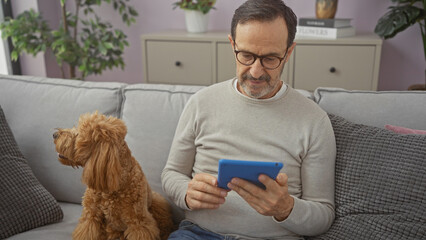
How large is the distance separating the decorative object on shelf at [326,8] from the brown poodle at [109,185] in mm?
1765

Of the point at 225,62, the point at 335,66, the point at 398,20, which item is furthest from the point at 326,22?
the point at 225,62

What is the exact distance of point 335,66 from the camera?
2439 millimetres

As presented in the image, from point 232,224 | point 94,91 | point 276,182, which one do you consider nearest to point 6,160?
point 94,91

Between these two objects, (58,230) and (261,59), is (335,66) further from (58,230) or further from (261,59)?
(58,230)

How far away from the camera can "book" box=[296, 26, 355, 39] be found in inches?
94.7

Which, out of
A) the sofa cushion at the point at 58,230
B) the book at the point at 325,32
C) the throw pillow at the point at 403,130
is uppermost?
the book at the point at 325,32

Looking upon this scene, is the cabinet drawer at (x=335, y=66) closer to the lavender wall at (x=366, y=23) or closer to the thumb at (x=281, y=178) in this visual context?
the lavender wall at (x=366, y=23)

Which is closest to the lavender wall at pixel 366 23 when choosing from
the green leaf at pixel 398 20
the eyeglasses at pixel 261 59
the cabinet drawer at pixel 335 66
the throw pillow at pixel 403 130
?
the green leaf at pixel 398 20

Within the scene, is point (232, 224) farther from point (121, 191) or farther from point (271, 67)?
point (271, 67)

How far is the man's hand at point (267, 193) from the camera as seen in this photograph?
0.94m

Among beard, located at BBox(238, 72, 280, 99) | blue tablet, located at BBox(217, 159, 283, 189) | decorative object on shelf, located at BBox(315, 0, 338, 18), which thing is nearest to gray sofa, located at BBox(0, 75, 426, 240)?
beard, located at BBox(238, 72, 280, 99)

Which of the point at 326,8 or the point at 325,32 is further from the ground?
the point at 326,8

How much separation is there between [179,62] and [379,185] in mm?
1850

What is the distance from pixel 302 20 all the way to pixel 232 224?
1.73m
